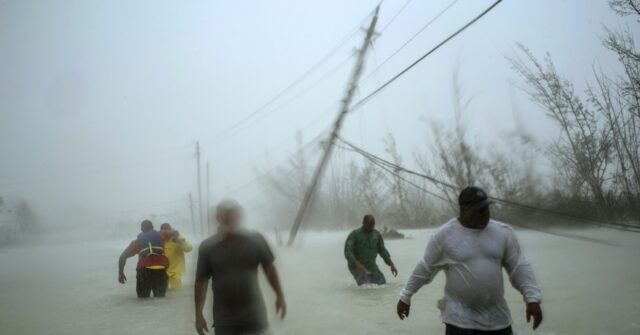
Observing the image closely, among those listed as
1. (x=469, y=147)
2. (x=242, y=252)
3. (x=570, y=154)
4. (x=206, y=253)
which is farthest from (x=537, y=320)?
(x=469, y=147)

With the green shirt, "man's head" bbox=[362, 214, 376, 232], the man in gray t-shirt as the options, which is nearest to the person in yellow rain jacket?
the green shirt

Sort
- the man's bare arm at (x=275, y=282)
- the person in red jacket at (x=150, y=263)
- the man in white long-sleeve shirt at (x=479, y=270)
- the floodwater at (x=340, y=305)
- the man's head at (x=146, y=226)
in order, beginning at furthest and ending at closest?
the man's head at (x=146, y=226) → the person in red jacket at (x=150, y=263) → the floodwater at (x=340, y=305) → the man's bare arm at (x=275, y=282) → the man in white long-sleeve shirt at (x=479, y=270)

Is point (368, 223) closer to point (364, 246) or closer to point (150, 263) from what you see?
point (364, 246)

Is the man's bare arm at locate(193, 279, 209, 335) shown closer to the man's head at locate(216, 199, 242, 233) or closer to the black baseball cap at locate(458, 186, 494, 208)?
the man's head at locate(216, 199, 242, 233)

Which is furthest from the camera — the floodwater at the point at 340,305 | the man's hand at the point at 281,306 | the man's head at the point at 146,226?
the man's head at the point at 146,226

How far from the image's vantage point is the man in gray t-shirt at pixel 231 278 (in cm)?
364

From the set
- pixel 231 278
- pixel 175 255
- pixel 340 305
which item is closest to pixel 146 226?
pixel 175 255

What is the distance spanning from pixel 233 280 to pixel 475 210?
1.82 m

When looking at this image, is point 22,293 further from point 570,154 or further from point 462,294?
point 570,154

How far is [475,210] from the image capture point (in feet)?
10.4

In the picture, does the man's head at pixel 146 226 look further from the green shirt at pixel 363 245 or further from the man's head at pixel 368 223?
the man's head at pixel 368 223

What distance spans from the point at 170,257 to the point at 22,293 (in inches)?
205

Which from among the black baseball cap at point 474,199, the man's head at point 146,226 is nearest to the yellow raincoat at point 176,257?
the man's head at point 146,226

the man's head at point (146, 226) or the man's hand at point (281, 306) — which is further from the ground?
the man's head at point (146, 226)
